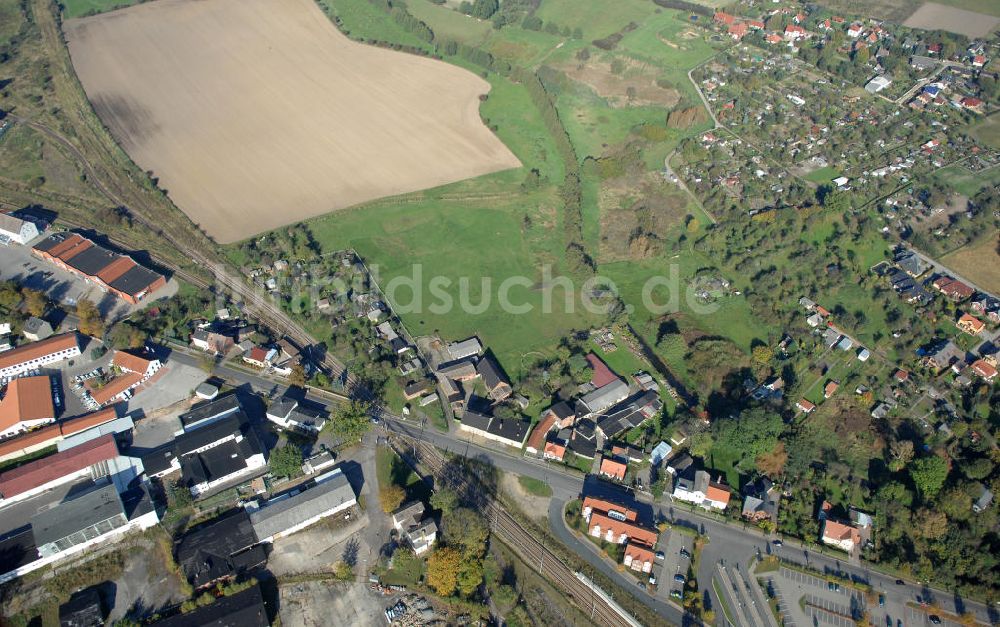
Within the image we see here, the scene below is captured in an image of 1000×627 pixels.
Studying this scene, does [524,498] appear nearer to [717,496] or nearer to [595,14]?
[717,496]

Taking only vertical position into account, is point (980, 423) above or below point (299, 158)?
below

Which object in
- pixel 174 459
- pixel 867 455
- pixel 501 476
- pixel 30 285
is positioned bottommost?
pixel 867 455

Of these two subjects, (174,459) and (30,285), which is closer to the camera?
(174,459)

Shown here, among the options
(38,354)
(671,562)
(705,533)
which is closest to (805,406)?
(705,533)

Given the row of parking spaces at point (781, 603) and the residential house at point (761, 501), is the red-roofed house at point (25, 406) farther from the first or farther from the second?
the row of parking spaces at point (781, 603)

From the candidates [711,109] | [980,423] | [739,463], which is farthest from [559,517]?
[711,109]

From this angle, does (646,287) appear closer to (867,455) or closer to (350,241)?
(867,455)
